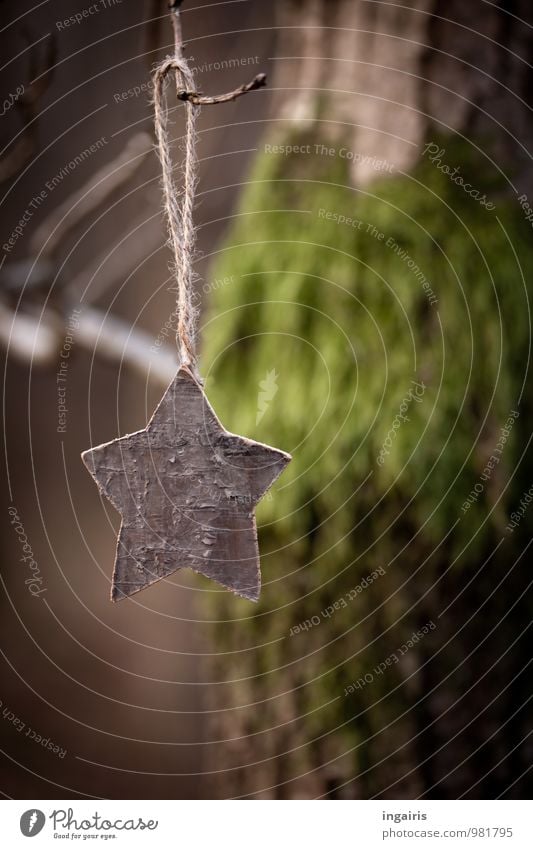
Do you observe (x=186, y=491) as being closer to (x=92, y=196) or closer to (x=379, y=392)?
(x=379, y=392)

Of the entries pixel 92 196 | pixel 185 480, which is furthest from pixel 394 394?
pixel 92 196

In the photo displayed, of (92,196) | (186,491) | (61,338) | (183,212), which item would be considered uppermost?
(92,196)

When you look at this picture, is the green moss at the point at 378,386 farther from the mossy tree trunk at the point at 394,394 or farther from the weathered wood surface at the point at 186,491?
the weathered wood surface at the point at 186,491

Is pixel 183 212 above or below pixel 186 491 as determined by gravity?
above

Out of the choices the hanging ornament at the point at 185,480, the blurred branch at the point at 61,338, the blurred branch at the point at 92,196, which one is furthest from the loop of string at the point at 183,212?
the blurred branch at the point at 61,338
